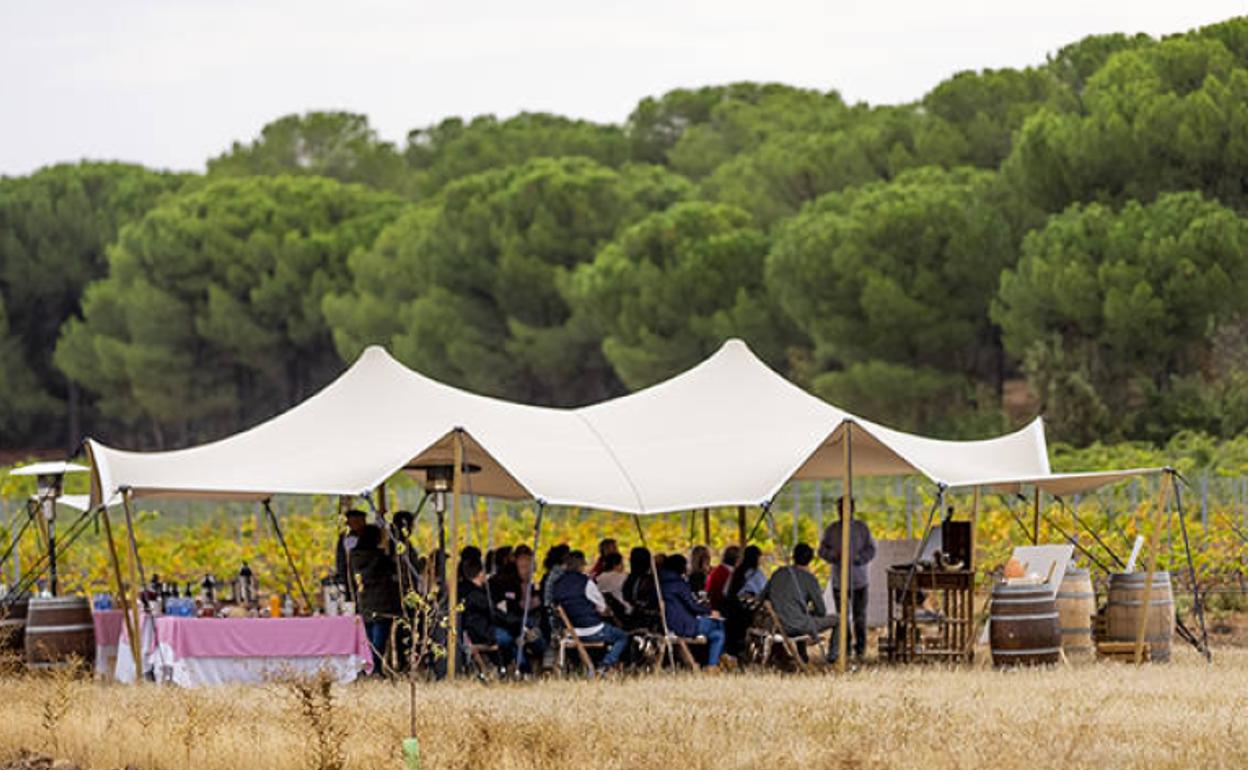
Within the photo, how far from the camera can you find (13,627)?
1944 cm

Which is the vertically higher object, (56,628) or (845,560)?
(845,560)

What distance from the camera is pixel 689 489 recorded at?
768 inches

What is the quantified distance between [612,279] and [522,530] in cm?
2465

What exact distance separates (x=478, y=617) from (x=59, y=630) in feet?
11.5

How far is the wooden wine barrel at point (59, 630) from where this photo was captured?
1881 cm

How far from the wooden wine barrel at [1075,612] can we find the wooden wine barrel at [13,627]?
28.9 ft

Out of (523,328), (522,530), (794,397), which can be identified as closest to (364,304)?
(523,328)

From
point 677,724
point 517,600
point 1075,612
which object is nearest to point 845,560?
point 1075,612

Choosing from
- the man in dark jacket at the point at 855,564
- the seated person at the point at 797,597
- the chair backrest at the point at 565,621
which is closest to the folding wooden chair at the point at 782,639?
the seated person at the point at 797,597

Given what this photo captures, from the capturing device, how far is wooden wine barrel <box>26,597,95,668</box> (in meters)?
18.8

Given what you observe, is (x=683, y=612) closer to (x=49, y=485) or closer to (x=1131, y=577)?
(x=1131, y=577)

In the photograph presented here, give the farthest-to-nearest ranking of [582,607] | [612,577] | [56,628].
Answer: [612,577], [56,628], [582,607]

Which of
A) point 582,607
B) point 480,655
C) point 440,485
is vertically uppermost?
point 440,485

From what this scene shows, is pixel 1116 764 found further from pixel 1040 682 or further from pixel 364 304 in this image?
pixel 364 304
